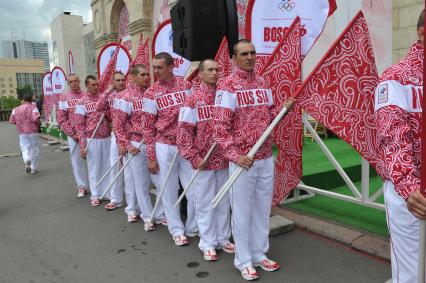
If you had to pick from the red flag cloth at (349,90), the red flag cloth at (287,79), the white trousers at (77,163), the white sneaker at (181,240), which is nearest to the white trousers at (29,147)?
the white trousers at (77,163)

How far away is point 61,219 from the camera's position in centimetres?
570

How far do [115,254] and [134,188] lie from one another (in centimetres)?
135

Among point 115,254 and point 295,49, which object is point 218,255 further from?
point 295,49

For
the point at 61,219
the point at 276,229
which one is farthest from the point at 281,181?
the point at 61,219

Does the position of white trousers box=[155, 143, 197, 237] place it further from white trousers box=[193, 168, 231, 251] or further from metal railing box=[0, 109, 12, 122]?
metal railing box=[0, 109, 12, 122]

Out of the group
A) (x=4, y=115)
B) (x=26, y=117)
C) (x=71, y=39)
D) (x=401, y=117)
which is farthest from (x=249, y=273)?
(x=4, y=115)

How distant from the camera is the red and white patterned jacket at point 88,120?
631 centimetres

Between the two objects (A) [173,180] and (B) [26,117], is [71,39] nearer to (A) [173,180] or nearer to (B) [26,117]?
(B) [26,117]

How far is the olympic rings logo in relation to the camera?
4363 mm

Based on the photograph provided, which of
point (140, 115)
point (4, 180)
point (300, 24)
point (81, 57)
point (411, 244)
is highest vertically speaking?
point (81, 57)

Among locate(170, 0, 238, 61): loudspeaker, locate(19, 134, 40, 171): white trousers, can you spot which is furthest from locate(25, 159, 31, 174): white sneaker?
locate(170, 0, 238, 61): loudspeaker

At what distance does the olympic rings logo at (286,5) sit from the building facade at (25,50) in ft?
353

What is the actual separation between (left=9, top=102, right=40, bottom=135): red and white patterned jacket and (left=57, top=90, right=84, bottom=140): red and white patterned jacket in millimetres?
3201

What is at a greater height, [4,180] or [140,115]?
[140,115]
